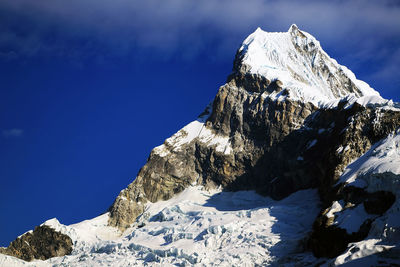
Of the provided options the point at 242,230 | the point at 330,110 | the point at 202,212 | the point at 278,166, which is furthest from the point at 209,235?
the point at 330,110

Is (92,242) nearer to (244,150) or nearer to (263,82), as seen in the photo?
(244,150)

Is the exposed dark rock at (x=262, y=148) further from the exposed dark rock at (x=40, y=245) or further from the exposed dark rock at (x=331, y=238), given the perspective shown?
the exposed dark rock at (x=40, y=245)

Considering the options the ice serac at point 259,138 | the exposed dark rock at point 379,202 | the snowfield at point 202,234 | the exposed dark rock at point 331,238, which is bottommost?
the exposed dark rock at point 331,238

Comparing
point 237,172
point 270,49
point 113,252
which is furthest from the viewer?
point 270,49

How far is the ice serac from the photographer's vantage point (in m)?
99.8

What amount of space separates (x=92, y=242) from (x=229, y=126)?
142 feet

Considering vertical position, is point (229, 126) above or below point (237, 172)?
above

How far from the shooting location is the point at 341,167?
85.2 m

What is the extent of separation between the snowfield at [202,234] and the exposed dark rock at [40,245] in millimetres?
1721

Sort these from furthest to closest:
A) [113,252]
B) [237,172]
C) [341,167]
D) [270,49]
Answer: [270,49] → [237,172] → [113,252] → [341,167]

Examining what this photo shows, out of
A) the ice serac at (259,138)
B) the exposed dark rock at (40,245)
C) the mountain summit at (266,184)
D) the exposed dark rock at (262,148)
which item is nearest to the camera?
the mountain summit at (266,184)

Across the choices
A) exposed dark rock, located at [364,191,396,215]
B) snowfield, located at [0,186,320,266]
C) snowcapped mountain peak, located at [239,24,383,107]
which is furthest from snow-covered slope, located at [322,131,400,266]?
snowcapped mountain peak, located at [239,24,383,107]

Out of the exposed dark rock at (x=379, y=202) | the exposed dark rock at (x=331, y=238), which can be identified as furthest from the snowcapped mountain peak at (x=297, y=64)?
the exposed dark rock at (x=331, y=238)

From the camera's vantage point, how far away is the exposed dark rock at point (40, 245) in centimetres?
10900
